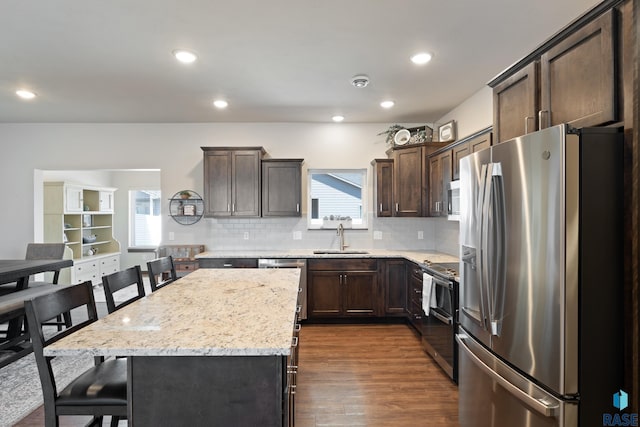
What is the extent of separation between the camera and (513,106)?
2.05 m

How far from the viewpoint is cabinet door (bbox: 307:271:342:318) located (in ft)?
13.9

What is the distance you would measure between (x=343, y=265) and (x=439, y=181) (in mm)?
1556

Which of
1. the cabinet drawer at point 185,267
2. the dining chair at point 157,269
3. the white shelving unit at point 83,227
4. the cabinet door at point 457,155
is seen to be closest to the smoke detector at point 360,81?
the cabinet door at point 457,155

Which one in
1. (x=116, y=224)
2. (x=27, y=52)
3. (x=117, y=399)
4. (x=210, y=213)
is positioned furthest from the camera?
(x=116, y=224)

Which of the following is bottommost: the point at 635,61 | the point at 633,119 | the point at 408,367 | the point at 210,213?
the point at 408,367

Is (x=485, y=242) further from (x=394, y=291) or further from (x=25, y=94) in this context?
(x=25, y=94)

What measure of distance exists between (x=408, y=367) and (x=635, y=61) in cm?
272

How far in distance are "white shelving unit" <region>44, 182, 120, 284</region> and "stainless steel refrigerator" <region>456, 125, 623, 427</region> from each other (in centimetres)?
651

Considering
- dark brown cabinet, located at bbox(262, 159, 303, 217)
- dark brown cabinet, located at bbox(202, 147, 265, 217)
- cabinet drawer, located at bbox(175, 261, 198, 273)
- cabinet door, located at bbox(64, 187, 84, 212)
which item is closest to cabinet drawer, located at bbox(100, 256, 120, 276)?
cabinet door, located at bbox(64, 187, 84, 212)

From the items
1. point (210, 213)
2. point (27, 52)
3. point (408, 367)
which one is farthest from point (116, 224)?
point (408, 367)

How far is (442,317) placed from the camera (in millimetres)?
2926

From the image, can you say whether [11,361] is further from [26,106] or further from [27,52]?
[26,106]

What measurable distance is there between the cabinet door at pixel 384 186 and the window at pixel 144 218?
575cm

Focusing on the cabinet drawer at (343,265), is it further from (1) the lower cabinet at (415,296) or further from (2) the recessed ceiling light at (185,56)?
(2) the recessed ceiling light at (185,56)
